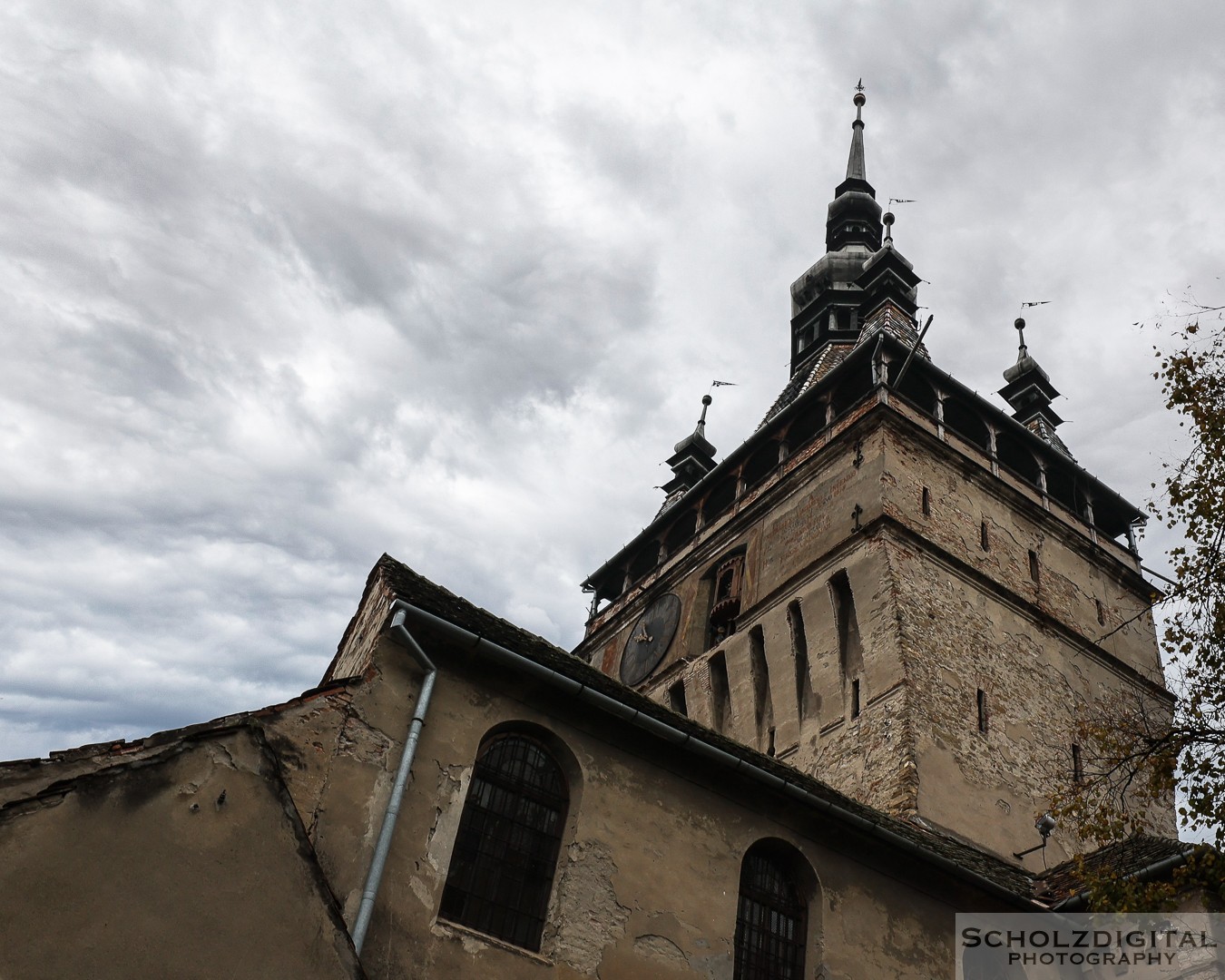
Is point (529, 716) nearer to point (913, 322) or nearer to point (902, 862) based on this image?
point (902, 862)

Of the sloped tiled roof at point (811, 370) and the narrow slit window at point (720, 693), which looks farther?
the sloped tiled roof at point (811, 370)

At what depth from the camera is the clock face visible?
91.5 ft

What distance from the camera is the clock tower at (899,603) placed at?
19922 millimetres

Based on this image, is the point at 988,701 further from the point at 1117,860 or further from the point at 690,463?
the point at 690,463

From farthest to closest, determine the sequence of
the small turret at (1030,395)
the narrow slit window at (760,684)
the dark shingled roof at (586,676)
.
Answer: the small turret at (1030,395) → the narrow slit window at (760,684) → the dark shingled roof at (586,676)

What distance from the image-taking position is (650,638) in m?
28.9

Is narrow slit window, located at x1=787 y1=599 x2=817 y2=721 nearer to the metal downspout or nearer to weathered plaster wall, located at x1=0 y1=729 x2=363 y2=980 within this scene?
the metal downspout

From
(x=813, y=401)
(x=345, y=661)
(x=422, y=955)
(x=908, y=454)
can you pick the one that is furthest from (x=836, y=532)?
(x=422, y=955)

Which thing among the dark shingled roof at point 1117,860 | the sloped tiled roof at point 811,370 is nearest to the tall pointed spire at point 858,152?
the sloped tiled roof at point 811,370

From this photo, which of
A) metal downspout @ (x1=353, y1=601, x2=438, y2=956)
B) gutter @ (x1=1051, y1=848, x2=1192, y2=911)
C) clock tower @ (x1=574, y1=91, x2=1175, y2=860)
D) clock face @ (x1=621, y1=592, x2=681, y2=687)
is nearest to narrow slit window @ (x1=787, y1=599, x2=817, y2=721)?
clock tower @ (x1=574, y1=91, x2=1175, y2=860)

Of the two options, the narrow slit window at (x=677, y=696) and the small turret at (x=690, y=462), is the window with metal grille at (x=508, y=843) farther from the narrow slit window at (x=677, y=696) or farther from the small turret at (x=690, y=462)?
the small turret at (x=690, y=462)

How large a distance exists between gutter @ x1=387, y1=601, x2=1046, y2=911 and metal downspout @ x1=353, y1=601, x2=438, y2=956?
0.03m

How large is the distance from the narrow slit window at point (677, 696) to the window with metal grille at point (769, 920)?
43.1 ft

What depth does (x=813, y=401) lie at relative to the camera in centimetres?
2777
